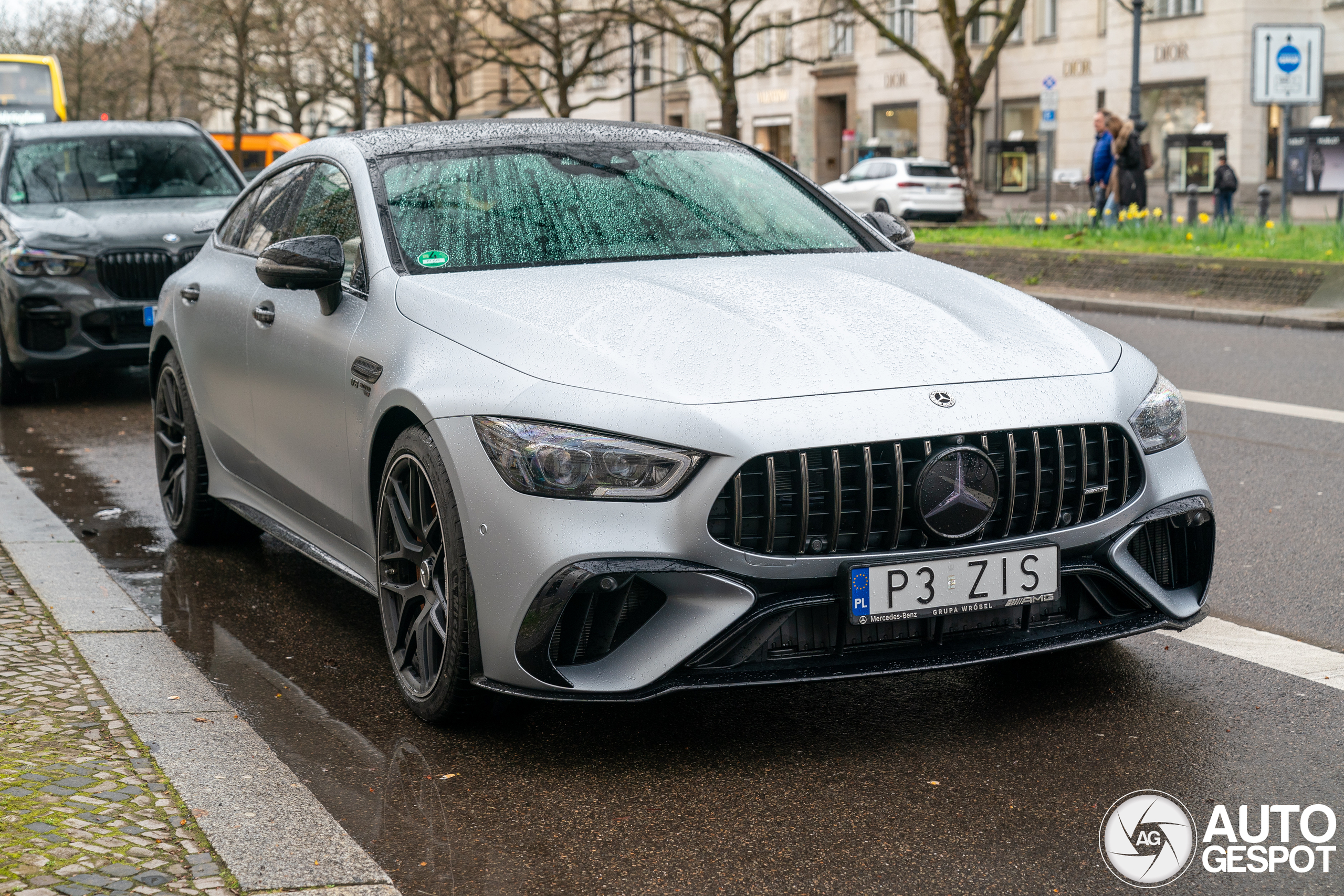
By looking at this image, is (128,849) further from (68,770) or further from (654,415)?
(654,415)

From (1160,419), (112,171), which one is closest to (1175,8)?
(112,171)

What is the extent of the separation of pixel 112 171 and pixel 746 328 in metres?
8.74

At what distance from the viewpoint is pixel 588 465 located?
143 inches

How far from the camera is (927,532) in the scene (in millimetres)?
3656

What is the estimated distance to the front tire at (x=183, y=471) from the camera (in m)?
6.18

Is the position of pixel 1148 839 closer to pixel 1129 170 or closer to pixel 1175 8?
pixel 1129 170

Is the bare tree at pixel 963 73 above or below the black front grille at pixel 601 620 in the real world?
above

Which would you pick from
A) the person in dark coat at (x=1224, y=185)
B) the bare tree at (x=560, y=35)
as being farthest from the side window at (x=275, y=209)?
the bare tree at (x=560, y=35)

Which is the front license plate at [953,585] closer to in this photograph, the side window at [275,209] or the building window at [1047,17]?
the side window at [275,209]

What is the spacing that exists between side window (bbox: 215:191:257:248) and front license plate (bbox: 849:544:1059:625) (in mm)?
3212

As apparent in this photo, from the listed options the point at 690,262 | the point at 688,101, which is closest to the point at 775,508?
the point at 690,262

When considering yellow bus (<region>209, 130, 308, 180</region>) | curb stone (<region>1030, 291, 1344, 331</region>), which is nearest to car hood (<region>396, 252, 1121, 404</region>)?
curb stone (<region>1030, 291, 1344, 331</region>)

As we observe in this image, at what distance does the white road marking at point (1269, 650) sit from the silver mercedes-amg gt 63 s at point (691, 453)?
58 centimetres

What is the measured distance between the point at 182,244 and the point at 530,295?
7.00 meters
